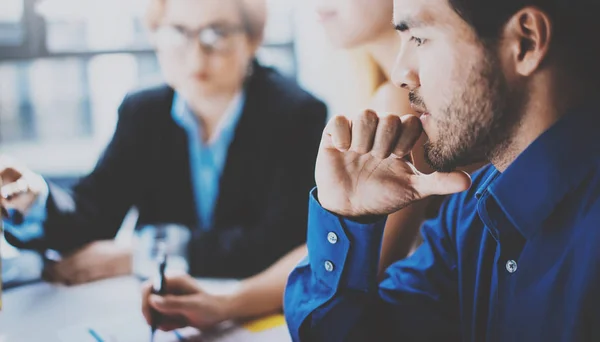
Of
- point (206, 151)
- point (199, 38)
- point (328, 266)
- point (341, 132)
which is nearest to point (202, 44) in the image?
point (199, 38)

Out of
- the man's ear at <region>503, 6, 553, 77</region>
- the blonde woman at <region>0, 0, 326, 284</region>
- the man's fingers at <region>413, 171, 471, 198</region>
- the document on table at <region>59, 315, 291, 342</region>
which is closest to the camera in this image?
the man's ear at <region>503, 6, 553, 77</region>

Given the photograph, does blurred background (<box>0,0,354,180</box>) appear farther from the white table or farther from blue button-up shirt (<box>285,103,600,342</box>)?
blue button-up shirt (<box>285,103,600,342</box>)

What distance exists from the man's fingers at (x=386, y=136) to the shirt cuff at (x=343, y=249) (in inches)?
5.3

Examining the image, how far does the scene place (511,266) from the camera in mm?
922

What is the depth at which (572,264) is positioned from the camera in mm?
825

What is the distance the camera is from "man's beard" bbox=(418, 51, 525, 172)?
0.88m

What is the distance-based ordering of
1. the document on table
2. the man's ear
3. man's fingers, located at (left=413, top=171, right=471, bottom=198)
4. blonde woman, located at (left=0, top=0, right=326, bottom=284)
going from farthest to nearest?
blonde woman, located at (left=0, top=0, right=326, bottom=284) < the document on table < man's fingers, located at (left=413, top=171, right=471, bottom=198) < the man's ear

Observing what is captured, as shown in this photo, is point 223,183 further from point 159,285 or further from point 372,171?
point 372,171

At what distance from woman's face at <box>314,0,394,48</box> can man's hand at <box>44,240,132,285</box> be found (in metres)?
0.65

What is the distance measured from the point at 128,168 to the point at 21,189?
0.22 metres

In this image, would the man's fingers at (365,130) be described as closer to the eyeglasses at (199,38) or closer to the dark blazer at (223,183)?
the dark blazer at (223,183)

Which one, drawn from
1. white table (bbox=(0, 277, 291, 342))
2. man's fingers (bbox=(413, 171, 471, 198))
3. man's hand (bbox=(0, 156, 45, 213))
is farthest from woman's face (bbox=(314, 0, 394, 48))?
man's hand (bbox=(0, 156, 45, 213))

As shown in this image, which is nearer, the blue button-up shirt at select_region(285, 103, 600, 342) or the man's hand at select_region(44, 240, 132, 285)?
the blue button-up shirt at select_region(285, 103, 600, 342)

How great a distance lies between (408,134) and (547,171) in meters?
0.22
